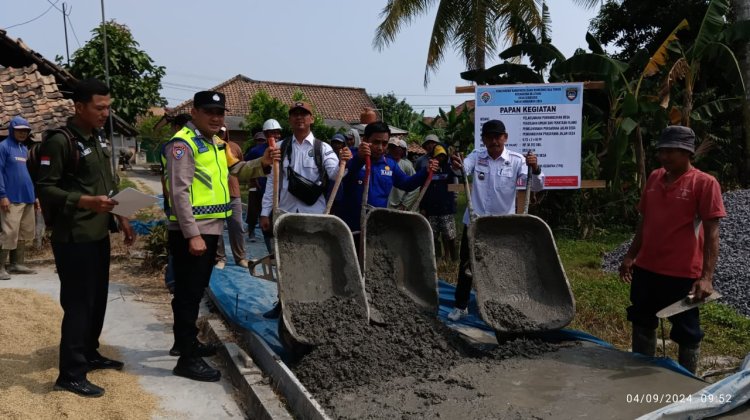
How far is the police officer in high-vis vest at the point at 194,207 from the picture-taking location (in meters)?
3.80

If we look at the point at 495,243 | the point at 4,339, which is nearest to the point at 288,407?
the point at 495,243

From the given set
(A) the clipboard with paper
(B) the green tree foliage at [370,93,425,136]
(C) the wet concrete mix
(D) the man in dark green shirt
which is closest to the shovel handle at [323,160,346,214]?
(C) the wet concrete mix

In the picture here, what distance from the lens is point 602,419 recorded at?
2.99 m

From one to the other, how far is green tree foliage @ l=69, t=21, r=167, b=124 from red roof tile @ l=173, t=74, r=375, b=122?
1974 centimetres

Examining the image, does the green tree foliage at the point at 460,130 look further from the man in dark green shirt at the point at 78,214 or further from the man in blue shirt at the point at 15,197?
the man in dark green shirt at the point at 78,214

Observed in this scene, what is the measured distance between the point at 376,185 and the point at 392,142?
9.45ft

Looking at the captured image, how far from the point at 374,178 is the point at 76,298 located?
2.48 m

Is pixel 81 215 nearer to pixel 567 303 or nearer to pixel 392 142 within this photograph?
pixel 567 303

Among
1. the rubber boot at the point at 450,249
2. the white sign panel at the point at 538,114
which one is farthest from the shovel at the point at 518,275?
the rubber boot at the point at 450,249

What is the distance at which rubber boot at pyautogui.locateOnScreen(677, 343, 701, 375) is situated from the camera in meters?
3.74

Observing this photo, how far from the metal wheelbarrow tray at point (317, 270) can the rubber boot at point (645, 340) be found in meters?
1.86

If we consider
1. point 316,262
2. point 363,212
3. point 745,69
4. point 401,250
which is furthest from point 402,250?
point 745,69

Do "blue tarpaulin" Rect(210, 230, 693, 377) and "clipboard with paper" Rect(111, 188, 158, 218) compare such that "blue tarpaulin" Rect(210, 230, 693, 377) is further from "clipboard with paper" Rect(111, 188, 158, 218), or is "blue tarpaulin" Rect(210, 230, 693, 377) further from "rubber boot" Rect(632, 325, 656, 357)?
"clipboard with paper" Rect(111, 188, 158, 218)

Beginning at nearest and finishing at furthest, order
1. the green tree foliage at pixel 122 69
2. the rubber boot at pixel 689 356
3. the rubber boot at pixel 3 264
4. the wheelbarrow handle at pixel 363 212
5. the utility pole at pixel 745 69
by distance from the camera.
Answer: the rubber boot at pixel 689 356 < the wheelbarrow handle at pixel 363 212 < the rubber boot at pixel 3 264 < the utility pole at pixel 745 69 < the green tree foliage at pixel 122 69
